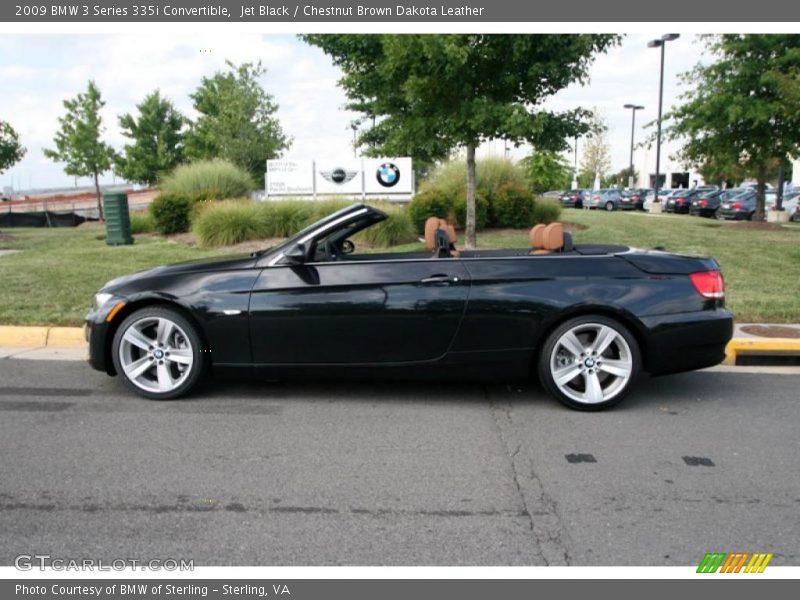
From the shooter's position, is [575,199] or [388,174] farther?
[575,199]

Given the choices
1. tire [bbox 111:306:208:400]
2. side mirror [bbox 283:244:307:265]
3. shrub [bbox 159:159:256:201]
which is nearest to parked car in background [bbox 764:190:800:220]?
shrub [bbox 159:159:256:201]

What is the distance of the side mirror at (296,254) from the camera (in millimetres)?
5121

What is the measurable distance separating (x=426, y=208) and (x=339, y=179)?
6140 millimetres

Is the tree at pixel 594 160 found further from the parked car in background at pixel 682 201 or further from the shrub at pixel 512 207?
the shrub at pixel 512 207

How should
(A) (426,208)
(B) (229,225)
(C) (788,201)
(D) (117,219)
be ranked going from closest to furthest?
1. (B) (229,225)
2. (D) (117,219)
3. (A) (426,208)
4. (C) (788,201)

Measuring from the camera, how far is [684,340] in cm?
502

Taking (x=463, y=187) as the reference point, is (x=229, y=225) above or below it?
below

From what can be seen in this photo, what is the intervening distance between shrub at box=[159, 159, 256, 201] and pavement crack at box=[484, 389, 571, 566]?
1553 centimetres

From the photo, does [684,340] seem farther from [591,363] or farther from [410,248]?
[410,248]

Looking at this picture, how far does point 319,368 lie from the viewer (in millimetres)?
5078

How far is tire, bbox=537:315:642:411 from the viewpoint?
4992 millimetres

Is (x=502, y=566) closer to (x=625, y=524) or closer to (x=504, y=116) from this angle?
(x=625, y=524)

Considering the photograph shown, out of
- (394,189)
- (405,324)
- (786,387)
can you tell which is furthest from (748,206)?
(405,324)

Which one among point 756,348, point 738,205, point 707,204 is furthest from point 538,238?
point 707,204
